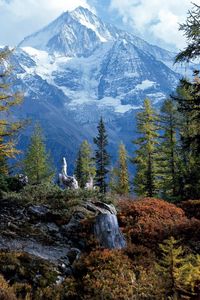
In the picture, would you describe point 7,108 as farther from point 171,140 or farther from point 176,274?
point 171,140

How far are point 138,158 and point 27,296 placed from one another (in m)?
35.7

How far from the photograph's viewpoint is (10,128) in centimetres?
2261

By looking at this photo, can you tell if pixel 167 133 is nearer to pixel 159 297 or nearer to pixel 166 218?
pixel 166 218

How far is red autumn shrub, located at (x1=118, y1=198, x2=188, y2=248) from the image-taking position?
55.3 ft

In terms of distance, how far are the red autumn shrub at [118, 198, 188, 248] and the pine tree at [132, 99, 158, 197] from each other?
2203cm

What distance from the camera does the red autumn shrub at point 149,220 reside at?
16.8 meters

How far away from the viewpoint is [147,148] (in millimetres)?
44531

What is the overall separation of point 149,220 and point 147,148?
26364mm

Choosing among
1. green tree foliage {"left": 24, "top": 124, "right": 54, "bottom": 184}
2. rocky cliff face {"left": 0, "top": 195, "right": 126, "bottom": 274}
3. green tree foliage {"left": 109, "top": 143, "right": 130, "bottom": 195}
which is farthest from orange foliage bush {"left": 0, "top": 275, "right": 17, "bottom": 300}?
green tree foliage {"left": 109, "top": 143, "right": 130, "bottom": 195}

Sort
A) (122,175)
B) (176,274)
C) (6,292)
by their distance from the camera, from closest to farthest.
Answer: (176,274) < (6,292) < (122,175)

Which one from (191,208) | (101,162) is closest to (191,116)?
(191,208)

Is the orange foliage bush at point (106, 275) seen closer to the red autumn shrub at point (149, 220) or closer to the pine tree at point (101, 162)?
the red autumn shrub at point (149, 220)

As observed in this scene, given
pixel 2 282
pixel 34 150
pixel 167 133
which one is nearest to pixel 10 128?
pixel 2 282

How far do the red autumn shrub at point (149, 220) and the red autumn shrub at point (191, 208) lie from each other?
0.63 metres
